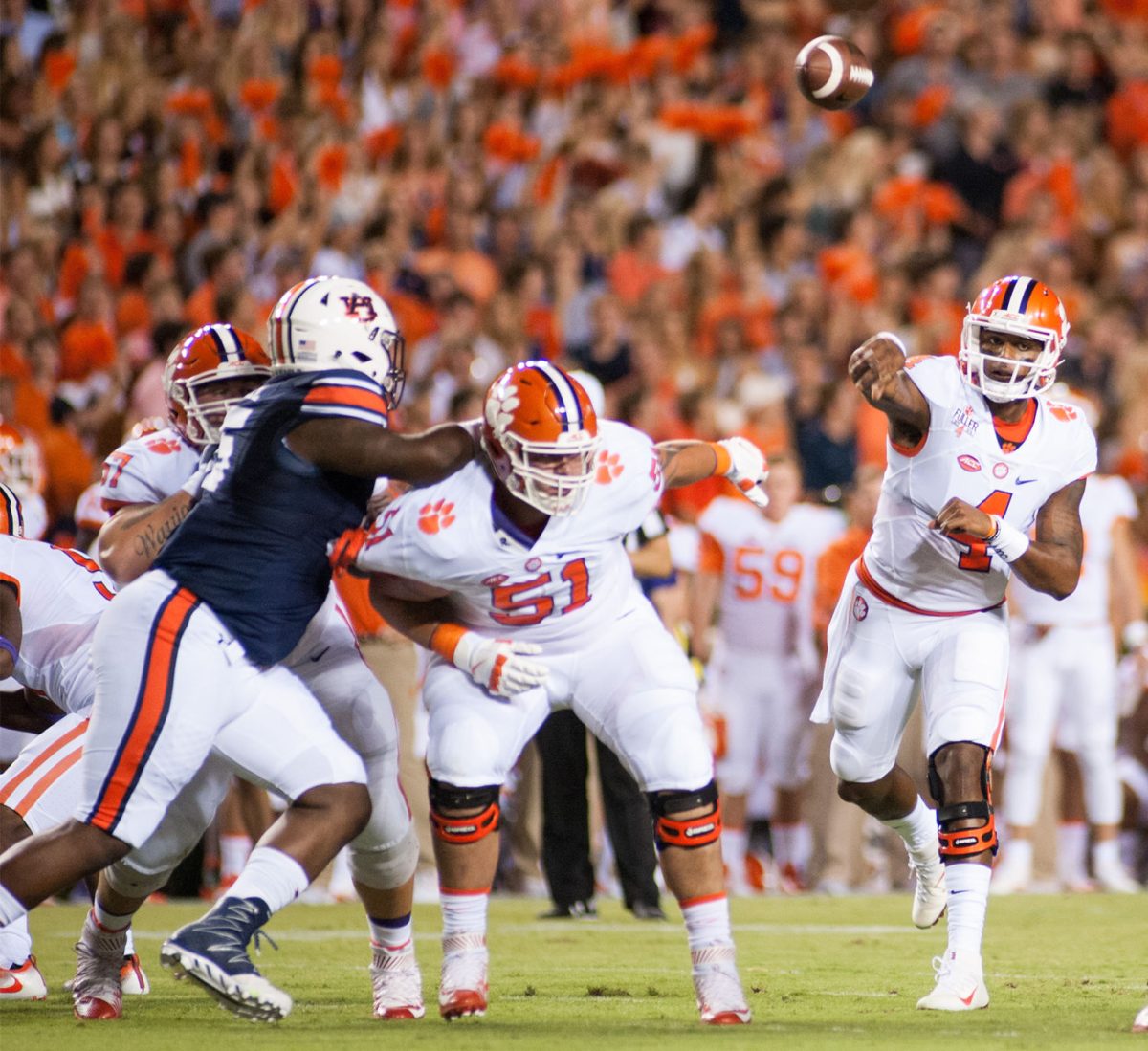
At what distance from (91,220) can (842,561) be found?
541 cm

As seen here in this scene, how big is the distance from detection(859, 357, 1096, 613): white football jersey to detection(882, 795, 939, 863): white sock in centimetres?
86

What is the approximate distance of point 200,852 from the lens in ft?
31.9

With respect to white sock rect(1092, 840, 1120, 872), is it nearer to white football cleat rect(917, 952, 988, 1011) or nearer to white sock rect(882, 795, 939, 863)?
white sock rect(882, 795, 939, 863)

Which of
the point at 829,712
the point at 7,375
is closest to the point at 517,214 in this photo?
the point at 7,375

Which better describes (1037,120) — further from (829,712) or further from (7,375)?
(829,712)

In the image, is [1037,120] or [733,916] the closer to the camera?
[733,916]

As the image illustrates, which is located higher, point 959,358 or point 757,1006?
point 959,358

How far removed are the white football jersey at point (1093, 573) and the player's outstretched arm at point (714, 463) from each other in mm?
4285

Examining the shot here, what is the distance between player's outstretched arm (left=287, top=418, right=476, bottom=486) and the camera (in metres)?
4.94

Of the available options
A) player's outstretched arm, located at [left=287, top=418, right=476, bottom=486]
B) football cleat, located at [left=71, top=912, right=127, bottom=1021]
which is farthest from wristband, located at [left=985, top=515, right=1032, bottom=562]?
football cleat, located at [left=71, top=912, right=127, bottom=1021]

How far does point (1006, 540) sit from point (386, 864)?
202 centimetres

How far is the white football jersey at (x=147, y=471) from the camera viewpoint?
577cm

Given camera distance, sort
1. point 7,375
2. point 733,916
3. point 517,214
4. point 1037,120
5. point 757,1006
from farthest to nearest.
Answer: point 1037,120
point 517,214
point 7,375
point 733,916
point 757,1006

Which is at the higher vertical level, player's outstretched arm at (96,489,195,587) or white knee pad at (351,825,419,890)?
player's outstretched arm at (96,489,195,587)
